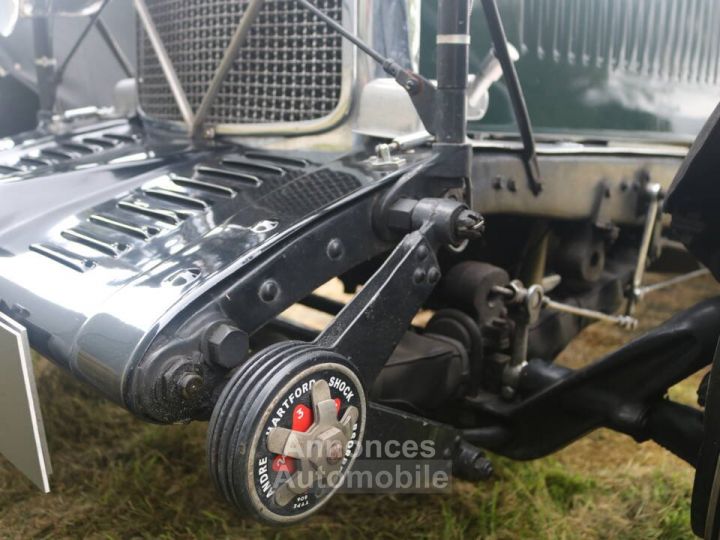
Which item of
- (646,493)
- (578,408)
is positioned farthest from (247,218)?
(646,493)

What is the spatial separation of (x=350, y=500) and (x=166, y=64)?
138 cm

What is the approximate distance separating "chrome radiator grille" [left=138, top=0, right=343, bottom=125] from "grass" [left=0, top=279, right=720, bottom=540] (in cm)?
109

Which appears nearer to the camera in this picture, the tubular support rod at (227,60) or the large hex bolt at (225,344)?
the large hex bolt at (225,344)

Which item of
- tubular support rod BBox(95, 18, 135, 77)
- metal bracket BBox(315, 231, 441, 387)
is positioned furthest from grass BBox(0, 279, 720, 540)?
tubular support rod BBox(95, 18, 135, 77)

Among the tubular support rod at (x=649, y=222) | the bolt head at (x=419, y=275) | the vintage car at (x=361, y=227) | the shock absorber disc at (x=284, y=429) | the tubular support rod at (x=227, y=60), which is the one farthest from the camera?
the tubular support rod at (x=649, y=222)

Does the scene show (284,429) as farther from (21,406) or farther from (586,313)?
(586,313)

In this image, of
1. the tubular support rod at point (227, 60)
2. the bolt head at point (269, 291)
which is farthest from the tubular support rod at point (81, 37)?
the bolt head at point (269, 291)

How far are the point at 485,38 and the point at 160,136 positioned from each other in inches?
39.5

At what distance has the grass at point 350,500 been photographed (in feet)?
6.97

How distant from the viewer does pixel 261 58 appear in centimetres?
211

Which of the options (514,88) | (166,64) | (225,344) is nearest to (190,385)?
(225,344)

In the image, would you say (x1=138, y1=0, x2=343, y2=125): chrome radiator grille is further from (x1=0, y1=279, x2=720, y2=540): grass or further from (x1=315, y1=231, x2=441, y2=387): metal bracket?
(x1=0, y1=279, x2=720, y2=540): grass

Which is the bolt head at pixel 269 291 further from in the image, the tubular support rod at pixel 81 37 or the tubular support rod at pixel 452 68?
the tubular support rod at pixel 81 37

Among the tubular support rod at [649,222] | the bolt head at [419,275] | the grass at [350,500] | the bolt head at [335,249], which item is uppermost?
the bolt head at [335,249]
